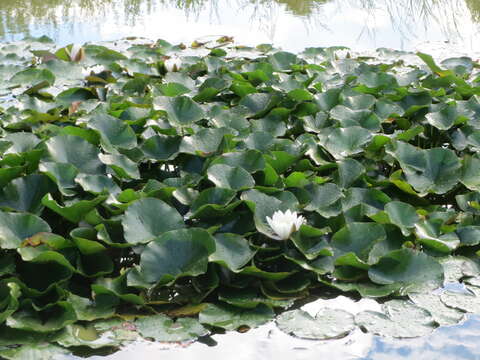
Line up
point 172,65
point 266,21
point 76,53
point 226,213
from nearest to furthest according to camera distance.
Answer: point 226,213
point 172,65
point 76,53
point 266,21

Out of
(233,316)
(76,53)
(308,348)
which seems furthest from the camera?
(76,53)

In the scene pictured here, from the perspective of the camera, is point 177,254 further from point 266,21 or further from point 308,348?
point 266,21

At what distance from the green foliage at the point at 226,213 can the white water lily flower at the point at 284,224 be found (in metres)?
0.02

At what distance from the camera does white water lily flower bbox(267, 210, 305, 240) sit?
212 cm

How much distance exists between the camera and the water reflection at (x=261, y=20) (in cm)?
529

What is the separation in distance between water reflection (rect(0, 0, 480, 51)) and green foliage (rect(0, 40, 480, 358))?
2074 mm

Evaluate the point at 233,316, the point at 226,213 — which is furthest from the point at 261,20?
the point at 233,316

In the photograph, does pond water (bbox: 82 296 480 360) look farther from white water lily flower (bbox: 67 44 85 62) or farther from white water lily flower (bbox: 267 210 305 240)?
white water lily flower (bbox: 67 44 85 62)

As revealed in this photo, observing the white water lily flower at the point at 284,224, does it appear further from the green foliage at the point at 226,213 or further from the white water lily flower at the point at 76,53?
the white water lily flower at the point at 76,53

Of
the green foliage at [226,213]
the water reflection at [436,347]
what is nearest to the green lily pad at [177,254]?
the green foliage at [226,213]

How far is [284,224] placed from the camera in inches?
83.4

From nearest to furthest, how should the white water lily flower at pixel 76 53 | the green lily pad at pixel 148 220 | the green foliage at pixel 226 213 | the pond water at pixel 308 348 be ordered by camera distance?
the pond water at pixel 308 348 → the green foliage at pixel 226 213 → the green lily pad at pixel 148 220 → the white water lily flower at pixel 76 53

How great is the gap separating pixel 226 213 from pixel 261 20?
3.92 meters

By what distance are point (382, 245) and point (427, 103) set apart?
139cm
